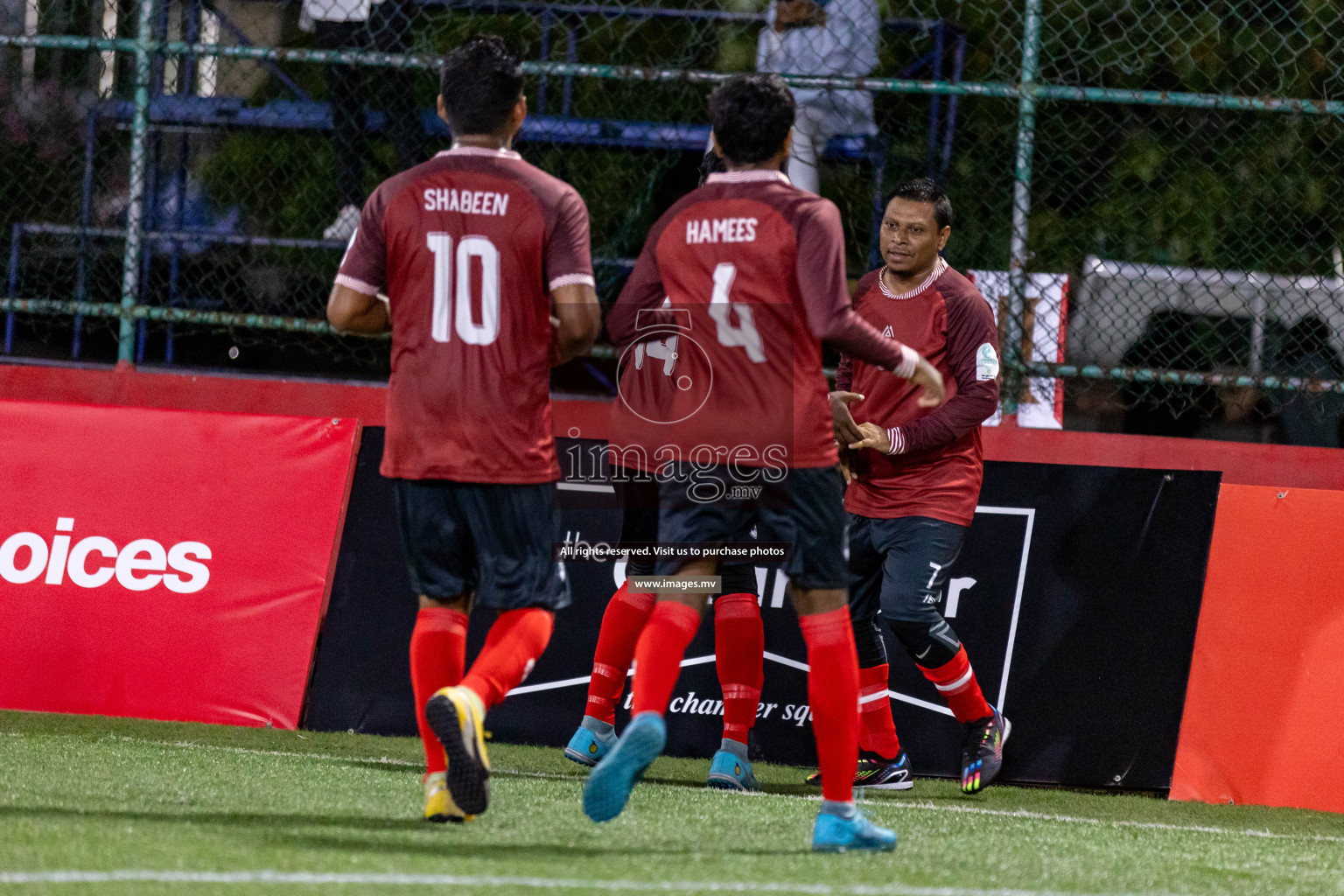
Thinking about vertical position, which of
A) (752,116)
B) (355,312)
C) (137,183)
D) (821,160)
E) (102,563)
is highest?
(821,160)

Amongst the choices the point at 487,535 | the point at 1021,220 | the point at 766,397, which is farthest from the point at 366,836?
the point at 1021,220

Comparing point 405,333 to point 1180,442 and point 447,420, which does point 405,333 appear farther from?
point 1180,442

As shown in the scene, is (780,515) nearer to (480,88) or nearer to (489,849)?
(489,849)

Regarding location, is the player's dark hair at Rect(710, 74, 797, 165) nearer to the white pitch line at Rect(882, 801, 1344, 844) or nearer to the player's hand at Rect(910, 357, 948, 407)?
the player's hand at Rect(910, 357, 948, 407)

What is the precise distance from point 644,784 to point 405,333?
186cm

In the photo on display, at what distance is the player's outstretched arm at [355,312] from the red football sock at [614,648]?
1602 millimetres

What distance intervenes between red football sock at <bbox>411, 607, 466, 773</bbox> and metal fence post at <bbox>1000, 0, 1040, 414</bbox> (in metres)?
3.52

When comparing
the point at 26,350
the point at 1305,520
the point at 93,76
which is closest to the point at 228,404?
the point at 26,350

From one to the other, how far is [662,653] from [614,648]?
1480 millimetres

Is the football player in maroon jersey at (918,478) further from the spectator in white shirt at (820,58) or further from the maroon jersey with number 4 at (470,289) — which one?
the spectator in white shirt at (820,58)

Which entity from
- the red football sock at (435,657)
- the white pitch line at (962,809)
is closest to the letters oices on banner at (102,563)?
the white pitch line at (962,809)

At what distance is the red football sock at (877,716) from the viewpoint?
215 inches

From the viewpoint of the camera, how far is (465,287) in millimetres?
3920

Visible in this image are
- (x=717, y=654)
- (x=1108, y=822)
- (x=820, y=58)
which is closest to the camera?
(x=1108, y=822)
